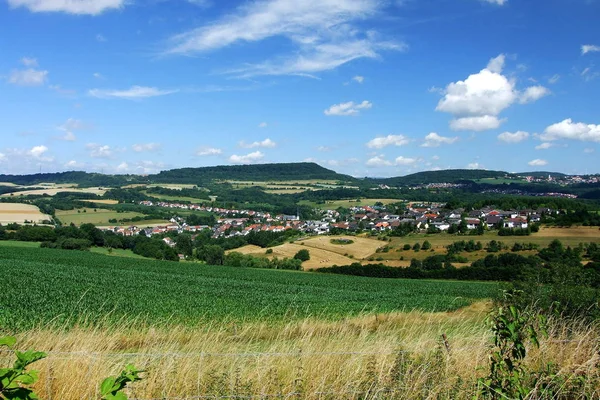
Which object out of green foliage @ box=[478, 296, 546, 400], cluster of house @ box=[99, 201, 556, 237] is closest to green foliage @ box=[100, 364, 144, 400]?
green foliage @ box=[478, 296, 546, 400]

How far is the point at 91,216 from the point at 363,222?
65887mm

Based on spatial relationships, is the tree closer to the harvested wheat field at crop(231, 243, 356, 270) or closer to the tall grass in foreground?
the harvested wheat field at crop(231, 243, 356, 270)

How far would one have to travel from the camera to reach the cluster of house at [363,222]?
9338 centimetres

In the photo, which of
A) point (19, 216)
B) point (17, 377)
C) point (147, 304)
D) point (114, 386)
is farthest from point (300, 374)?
point (19, 216)

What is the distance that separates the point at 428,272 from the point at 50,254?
41.3m

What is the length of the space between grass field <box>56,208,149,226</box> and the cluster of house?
32.0 ft

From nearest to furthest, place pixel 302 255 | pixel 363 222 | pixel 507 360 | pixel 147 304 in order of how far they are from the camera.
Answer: pixel 507 360
pixel 147 304
pixel 302 255
pixel 363 222

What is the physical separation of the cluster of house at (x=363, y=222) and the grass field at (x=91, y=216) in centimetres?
977

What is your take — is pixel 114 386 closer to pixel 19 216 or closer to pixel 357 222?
pixel 19 216

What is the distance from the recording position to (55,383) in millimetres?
4484

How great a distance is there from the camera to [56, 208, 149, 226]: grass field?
100238mm

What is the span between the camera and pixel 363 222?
4483 inches

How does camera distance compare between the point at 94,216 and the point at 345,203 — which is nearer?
the point at 94,216

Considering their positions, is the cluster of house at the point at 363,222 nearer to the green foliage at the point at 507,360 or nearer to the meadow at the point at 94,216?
the meadow at the point at 94,216
